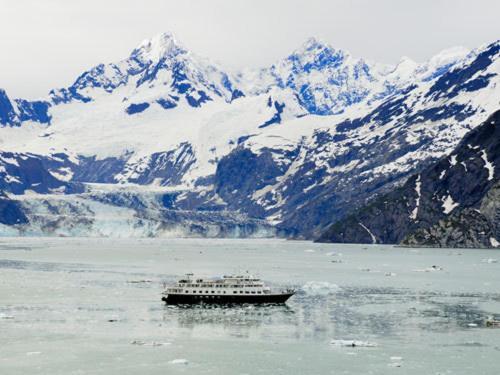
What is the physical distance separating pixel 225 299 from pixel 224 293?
1.08m

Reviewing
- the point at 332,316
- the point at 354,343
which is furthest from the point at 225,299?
the point at 354,343

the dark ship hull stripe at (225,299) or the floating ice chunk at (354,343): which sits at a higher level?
the dark ship hull stripe at (225,299)

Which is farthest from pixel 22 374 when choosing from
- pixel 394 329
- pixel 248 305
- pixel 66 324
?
pixel 248 305

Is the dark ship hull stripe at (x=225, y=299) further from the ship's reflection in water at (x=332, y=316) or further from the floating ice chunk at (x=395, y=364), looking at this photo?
the floating ice chunk at (x=395, y=364)

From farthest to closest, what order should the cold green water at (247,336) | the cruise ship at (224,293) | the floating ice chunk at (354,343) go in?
the cruise ship at (224,293)
the floating ice chunk at (354,343)
the cold green water at (247,336)

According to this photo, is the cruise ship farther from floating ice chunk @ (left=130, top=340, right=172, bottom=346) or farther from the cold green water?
floating ice chunk @ (left=130, top=340, right=172, bottom=346)

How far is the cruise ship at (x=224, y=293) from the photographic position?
6998 inches

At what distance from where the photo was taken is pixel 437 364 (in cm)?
11406

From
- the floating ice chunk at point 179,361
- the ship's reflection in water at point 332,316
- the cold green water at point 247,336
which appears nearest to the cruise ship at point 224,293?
the ship's reflection in water at point 332,316

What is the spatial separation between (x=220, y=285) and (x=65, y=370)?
71.3 meters

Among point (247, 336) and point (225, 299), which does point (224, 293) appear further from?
point (247, 336)

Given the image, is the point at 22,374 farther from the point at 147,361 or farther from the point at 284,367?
the point at 284,367

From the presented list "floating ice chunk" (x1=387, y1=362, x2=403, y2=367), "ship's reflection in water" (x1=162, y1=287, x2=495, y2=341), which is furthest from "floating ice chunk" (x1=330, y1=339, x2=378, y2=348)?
"floating ice chunk" (x1=387, y1=362, x2=403, y2=367)

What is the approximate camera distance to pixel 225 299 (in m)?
179
